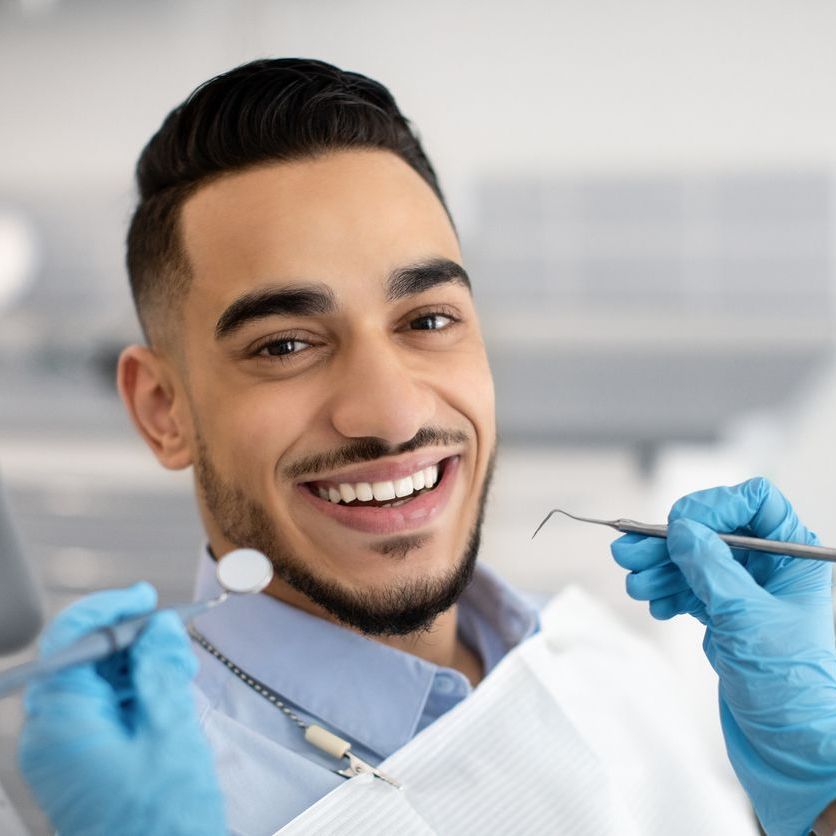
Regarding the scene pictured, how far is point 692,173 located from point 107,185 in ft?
9.70

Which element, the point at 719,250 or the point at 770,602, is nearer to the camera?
the point at 770,602

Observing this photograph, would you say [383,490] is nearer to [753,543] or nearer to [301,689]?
[301,689]

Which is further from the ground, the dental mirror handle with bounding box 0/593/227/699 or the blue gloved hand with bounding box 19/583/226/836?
the dental mirror handle with bounding box 0/593/227/699

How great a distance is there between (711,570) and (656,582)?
0.10 m

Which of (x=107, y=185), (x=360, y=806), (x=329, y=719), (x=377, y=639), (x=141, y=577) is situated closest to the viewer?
(x=360, y=806)

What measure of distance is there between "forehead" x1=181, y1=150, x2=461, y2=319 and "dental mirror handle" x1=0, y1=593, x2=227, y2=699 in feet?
1.54

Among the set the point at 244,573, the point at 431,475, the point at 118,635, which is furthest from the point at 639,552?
the point at 118,635

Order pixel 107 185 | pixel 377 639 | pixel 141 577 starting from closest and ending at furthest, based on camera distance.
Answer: pixel 377 639 < pixel 141 577 < pixel 107 185

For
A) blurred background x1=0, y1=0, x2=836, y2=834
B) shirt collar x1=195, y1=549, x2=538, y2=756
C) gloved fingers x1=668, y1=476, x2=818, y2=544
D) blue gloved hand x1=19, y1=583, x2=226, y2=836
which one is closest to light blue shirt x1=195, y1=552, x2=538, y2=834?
shirt collar x1=195, y1=549, x2=538, y2=756

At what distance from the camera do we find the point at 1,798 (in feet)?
3.80

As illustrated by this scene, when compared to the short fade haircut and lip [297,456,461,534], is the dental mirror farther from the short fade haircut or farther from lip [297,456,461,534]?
the short fade haircut

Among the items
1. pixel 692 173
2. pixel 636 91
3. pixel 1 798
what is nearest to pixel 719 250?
pixel 692 173

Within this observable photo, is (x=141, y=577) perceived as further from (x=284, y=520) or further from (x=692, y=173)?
(x=692, y=173)

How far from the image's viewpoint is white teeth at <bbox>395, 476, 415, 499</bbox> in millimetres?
1227
